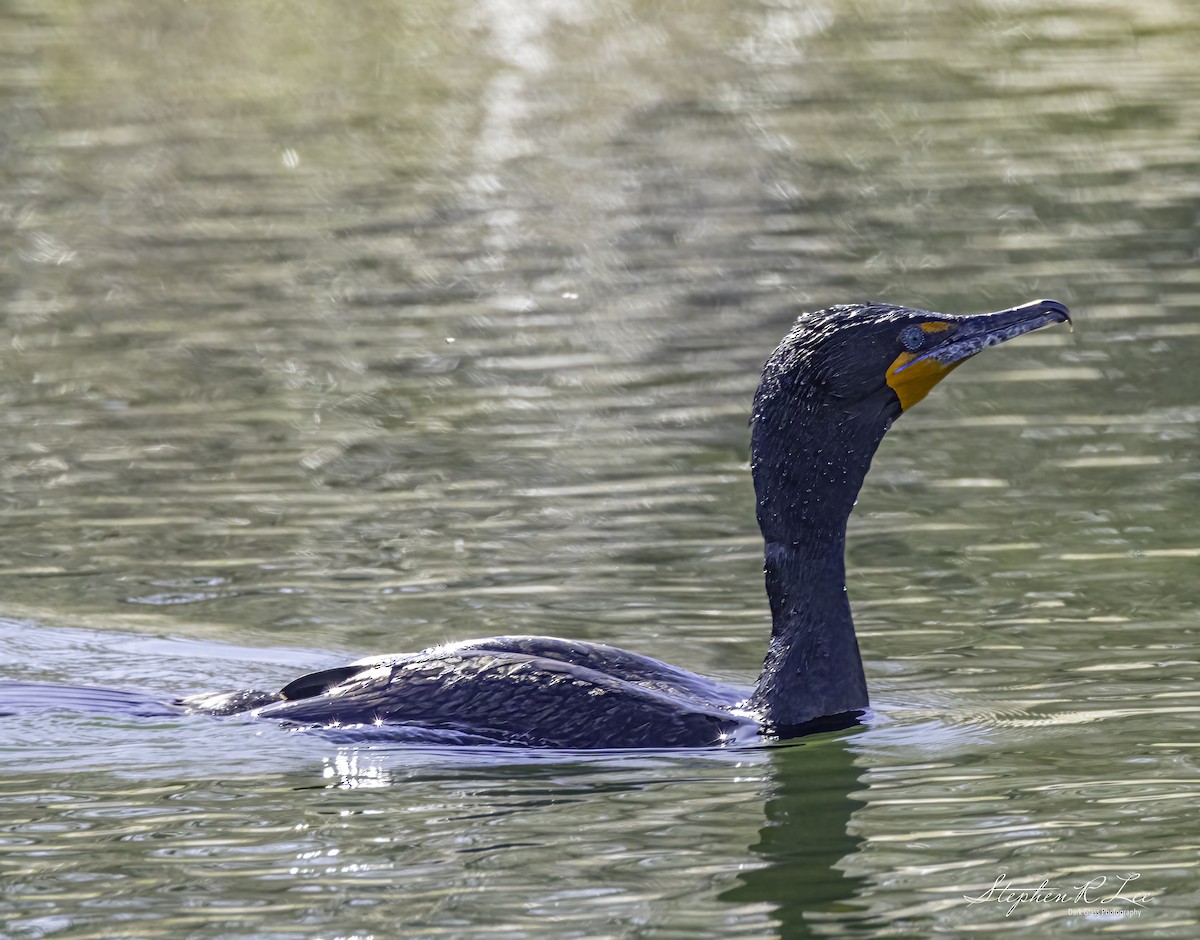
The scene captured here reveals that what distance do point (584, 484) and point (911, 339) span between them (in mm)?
4096

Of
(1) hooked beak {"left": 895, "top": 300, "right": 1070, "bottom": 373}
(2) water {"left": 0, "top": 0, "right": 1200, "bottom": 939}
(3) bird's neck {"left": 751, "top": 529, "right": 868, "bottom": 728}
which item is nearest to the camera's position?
(2) water {"left": 0, "top": 0, "right": 1200, "bottom": 939}

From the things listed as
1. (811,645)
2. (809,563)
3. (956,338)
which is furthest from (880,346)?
(811,645)

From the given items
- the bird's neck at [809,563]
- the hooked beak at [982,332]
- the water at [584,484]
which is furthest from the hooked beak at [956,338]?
the water at [584,484]

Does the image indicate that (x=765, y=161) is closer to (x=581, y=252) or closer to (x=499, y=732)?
(x=581, y=252)

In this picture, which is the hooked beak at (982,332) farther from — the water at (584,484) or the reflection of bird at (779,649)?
the water at (584,484)

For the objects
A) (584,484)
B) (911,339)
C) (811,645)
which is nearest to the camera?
(911,339)

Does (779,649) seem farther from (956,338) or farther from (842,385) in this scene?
(956,338)

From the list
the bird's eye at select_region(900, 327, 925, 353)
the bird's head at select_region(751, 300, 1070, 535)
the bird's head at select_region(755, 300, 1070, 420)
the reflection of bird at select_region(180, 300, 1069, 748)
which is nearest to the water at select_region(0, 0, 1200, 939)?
the reflection of bird at select_region(180, 300, 1069, 748)

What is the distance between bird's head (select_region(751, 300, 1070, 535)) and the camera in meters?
7.39

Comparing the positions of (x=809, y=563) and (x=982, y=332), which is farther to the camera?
(x=809, y=563)

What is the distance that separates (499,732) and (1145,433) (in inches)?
213

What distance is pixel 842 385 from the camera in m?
7.43

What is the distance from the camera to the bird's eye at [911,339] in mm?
7395

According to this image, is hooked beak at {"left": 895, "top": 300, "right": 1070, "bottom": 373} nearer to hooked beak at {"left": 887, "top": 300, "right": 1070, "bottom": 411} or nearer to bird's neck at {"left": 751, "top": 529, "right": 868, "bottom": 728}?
hooked beak at {"left": 887, "top": 300, "right": 1070, "bottom": 411}
